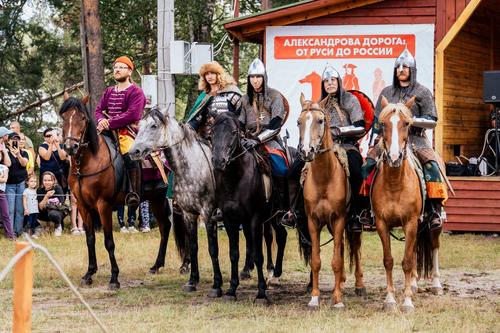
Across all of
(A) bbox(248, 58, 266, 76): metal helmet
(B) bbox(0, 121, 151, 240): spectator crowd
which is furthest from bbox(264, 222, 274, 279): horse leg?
(B) bbox(0, 121, 151, 240): spectator crowd

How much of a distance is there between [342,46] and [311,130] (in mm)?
8901

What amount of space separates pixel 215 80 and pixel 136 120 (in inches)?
51.1

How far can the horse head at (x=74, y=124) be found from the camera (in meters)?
11.5

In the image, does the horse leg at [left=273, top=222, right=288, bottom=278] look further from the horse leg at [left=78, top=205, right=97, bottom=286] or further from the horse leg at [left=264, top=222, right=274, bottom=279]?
the horse leg at [left=78, top=205, right=97, bottom=286]

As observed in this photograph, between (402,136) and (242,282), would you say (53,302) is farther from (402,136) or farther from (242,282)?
(402,136)

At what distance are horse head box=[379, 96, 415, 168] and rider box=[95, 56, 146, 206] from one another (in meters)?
3.92

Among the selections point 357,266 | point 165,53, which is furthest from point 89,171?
point 165,53

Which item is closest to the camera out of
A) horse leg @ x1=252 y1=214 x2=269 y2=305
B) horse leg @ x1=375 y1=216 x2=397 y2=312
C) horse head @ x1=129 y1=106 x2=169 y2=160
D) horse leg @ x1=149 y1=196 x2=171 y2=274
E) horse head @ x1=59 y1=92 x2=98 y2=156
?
horse leg @ x1=375 y1=216 x2=397 y2=312

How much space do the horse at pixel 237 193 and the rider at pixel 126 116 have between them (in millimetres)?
1894

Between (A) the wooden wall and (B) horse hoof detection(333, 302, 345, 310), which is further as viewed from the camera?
(A) the wooden wall

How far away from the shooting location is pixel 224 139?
10094 millimetres

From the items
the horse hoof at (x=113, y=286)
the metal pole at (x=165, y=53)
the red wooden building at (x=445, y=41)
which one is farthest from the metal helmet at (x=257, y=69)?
the red wooden building at (x=445, y=41)

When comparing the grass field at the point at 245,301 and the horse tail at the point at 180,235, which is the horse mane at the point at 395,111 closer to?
the grass field at the point at 245,301

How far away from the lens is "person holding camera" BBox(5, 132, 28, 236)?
17.0m
